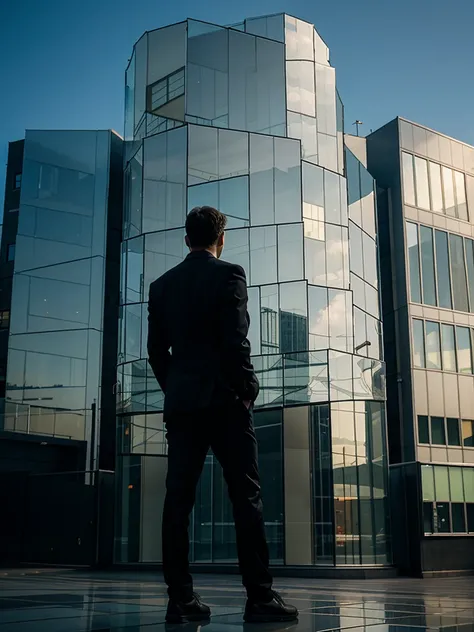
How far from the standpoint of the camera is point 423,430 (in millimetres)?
35219

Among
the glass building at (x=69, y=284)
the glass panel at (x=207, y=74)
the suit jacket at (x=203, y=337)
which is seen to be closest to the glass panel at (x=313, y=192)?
the glass panel at (x=207, y=74)

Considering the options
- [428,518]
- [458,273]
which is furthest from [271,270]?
[458,273]

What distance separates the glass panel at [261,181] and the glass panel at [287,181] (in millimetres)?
202

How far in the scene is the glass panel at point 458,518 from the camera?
73.1 ft

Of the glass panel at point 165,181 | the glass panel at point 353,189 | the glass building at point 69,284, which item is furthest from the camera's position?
the glass panel at point 353,189

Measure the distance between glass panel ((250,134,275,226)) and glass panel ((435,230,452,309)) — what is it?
1450 cm

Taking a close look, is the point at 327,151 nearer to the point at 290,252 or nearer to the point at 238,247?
the point at 290,252

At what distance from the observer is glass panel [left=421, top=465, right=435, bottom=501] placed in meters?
23.5

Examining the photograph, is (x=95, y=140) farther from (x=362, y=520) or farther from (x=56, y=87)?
(x=362, y=520)

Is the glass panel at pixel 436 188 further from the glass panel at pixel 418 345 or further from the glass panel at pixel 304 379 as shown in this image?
the glass panel at pixel 304 379

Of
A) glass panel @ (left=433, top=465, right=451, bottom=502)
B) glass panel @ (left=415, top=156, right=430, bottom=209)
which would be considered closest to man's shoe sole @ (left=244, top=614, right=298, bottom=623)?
glass panel @ (left=433, top=465, right=451, bottom=502)

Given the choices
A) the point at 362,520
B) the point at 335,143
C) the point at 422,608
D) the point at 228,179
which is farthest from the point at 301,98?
the point at 422,608

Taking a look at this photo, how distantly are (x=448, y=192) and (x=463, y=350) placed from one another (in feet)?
26.3

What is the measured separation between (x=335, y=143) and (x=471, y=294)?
14.1 metres
